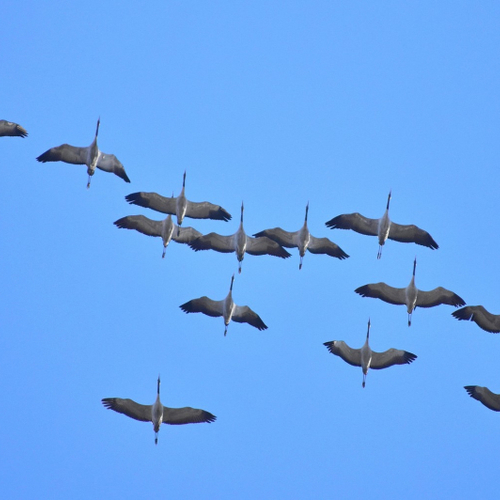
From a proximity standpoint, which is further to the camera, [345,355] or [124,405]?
[345,355]

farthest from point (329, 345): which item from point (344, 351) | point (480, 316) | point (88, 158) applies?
point (88, 158)

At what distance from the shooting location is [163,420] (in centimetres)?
3622

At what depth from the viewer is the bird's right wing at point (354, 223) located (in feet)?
125

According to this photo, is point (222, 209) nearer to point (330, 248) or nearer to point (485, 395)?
point (330, 248)

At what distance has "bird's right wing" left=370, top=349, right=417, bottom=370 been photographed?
38031 mm

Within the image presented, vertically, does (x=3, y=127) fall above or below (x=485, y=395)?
above

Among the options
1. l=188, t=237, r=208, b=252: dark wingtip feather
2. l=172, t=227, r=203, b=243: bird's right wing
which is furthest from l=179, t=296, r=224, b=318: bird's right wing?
l=172, t=227, r=203, b=243: bird's right wing

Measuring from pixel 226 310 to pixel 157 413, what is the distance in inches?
164

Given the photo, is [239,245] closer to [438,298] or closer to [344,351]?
[344,351]

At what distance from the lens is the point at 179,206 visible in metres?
37.2

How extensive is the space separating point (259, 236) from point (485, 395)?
8.89m

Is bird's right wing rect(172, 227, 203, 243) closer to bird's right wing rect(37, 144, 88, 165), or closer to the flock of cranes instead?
the flock of cranes

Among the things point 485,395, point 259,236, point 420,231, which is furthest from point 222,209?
point 485,395

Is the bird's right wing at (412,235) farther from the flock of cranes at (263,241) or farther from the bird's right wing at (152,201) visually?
the bird's right wing at (152,201)
